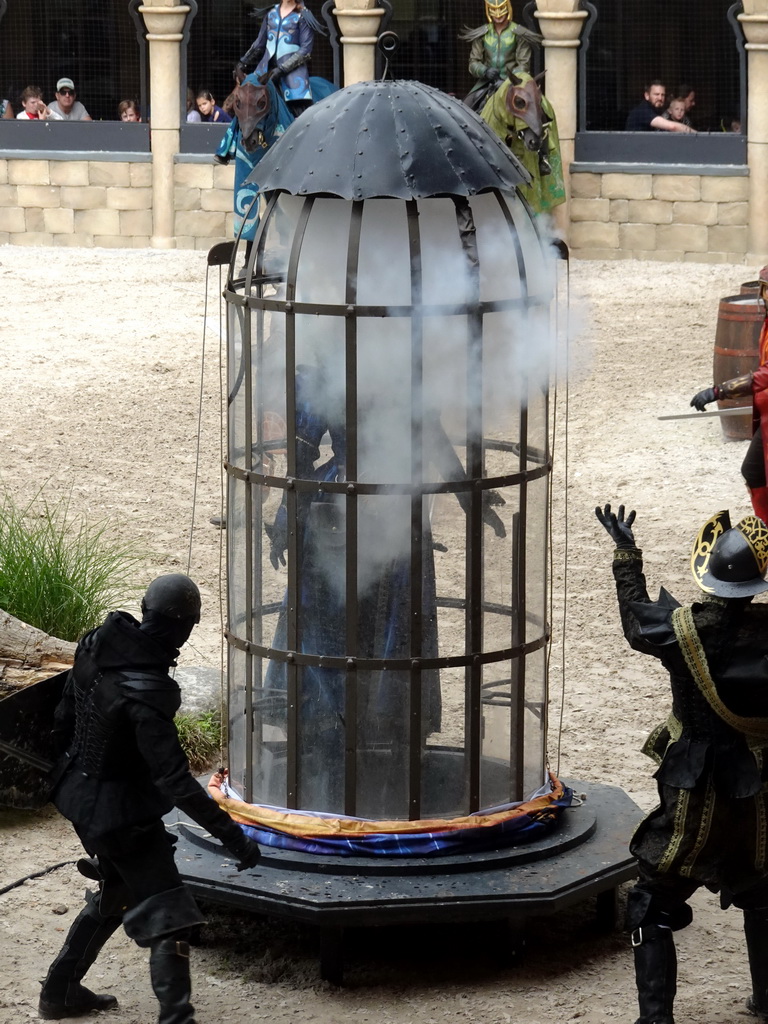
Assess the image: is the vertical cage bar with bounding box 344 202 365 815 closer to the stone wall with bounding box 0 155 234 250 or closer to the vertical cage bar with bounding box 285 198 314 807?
the vertical cage bar with bounding box 285 198 314 807

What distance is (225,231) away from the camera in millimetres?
17484

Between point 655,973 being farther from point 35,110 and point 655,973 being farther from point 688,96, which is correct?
point 35,110

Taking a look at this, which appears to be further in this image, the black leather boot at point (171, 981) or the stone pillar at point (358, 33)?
the stone pillar at point (358, 33)

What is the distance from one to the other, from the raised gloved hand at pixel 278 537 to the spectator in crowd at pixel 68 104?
Result: 44.4 feet

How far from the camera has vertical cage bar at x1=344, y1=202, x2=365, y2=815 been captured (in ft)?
16.6

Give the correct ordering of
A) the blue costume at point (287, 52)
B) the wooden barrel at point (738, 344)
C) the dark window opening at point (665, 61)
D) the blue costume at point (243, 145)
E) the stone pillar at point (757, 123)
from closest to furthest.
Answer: the wooden barrel at point (738, 344) < the blue costume at point (243, 145) < the blue costume at point (287, 52) < the stone pillar at point (757, 123) < the dark window opening at point (665, 61)

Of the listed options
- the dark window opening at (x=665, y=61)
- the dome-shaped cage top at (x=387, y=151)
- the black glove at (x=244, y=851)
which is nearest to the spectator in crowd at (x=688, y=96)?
the dark window opening at (x=665, y=61)

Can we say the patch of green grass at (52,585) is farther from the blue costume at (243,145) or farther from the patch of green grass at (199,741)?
the blue costume at (243,145)

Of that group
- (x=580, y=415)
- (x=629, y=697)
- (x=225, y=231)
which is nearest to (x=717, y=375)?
(x=580, y=415)

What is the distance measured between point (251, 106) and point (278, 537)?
24.0ft

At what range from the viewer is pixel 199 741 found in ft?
21.6

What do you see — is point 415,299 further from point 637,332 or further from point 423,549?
point 637,332

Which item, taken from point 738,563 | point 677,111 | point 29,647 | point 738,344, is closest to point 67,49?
point 677,111

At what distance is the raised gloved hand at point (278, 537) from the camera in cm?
536
